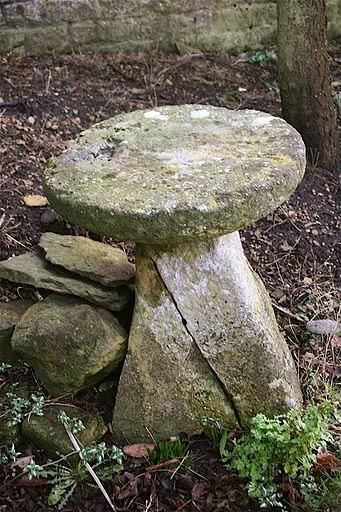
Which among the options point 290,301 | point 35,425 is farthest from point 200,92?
point 35,425

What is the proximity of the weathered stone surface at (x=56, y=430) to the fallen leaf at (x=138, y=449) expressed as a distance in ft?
0.35

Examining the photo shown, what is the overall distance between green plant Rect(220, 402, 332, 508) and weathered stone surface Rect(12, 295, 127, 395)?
1.84 ft

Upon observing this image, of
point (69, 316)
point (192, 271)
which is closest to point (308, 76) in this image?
point (192, 271)

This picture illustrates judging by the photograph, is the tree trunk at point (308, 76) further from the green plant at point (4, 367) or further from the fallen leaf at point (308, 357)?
the green plant at point (4, 367)

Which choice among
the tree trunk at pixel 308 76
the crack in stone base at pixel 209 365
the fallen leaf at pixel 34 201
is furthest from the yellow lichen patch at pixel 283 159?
the tree trunk at pixel 308 76

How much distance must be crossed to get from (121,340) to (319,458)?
0.80 meters

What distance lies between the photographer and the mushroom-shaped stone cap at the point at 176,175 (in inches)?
91.4

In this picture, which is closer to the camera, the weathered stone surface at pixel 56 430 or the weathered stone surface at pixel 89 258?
the weathered stone surface at pixel 56 430

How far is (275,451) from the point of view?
2.56 meters

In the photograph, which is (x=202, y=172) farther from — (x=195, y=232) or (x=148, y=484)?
(x=148, y=484)

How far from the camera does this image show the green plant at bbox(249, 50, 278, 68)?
5.12 metres

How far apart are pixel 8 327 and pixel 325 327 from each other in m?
1.32

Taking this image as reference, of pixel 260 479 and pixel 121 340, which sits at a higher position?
pixel 121 340

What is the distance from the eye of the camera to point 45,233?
318 centimetres
